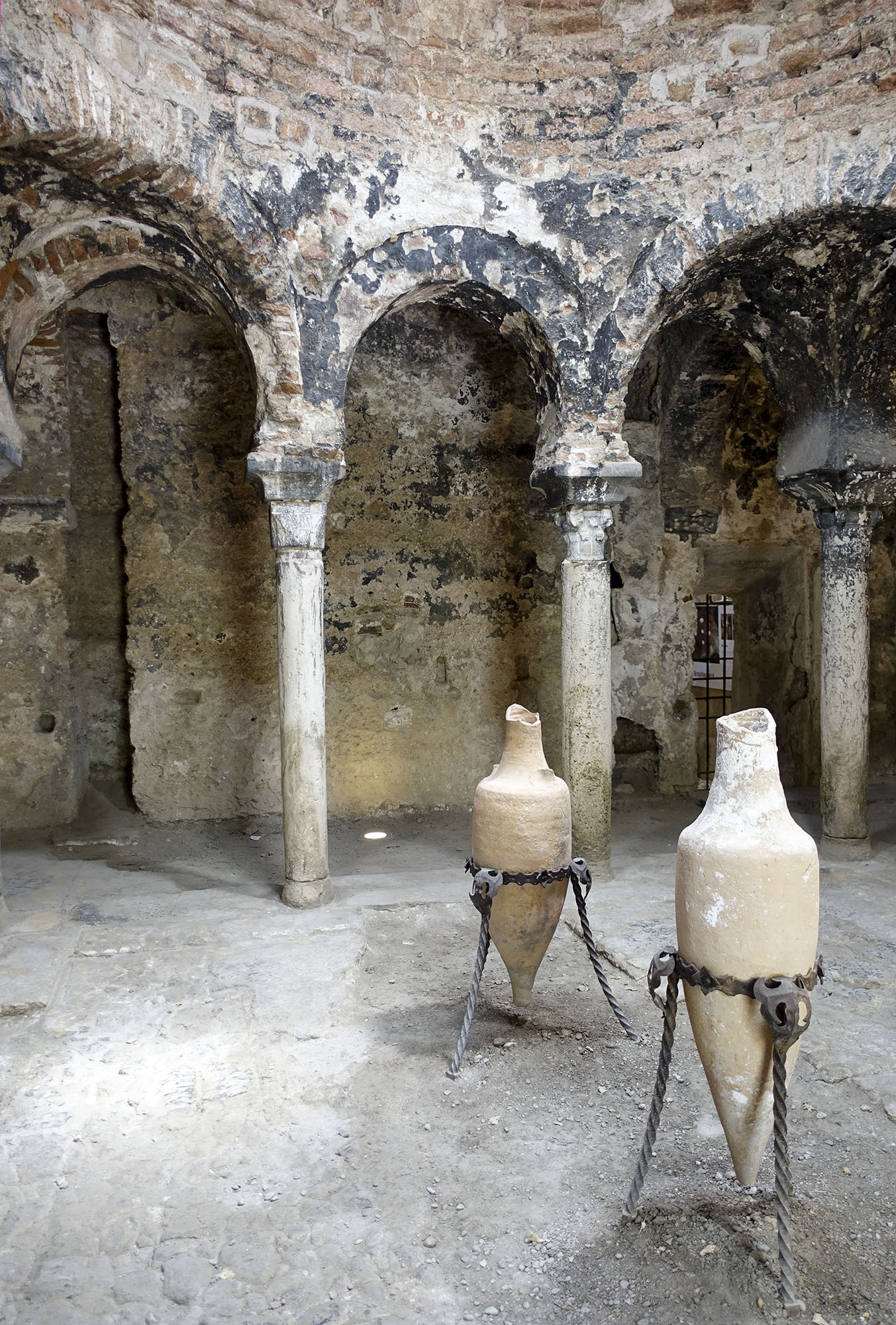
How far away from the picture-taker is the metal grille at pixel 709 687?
9.41m

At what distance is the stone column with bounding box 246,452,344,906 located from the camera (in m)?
5.34

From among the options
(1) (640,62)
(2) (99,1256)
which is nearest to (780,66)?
(1) (640,62)

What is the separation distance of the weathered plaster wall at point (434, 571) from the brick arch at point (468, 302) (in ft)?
4.77

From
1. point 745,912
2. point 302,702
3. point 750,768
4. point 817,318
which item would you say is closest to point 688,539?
point 817,318

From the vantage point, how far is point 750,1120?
2520 mm

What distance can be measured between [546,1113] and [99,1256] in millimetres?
1452

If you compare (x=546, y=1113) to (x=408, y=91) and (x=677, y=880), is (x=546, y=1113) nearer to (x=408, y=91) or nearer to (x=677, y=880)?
(x=677, y=880)

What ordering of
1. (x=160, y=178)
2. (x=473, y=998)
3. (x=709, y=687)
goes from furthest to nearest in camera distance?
(x=709, y=687) → (x=160, y=178) → (x=473, y=998)

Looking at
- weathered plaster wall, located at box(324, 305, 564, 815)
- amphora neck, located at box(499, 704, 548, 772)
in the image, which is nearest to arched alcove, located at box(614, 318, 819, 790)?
weathered plaster wall, located at box(324, 305, 564, 815)

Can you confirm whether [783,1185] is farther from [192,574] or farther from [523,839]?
[192,574]

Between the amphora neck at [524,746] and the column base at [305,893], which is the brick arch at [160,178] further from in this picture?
the column base at [305,893]

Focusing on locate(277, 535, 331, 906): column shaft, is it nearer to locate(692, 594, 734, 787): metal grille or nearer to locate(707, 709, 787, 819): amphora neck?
locate(692, 594, 734, 787): metal grille

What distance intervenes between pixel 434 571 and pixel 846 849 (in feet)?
12.1

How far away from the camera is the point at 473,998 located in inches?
140
